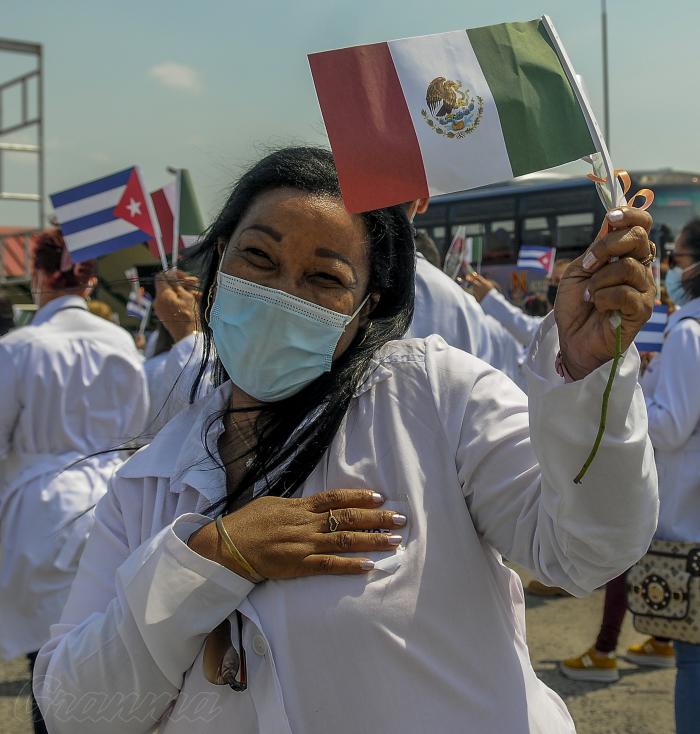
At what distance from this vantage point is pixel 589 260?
3.90 ft

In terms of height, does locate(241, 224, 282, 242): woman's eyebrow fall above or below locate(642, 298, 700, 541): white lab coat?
above

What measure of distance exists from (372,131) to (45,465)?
2815mm

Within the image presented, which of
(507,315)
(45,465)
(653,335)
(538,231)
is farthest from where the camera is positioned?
(538,231)

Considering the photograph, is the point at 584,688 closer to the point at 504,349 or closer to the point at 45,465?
the point at 504,349

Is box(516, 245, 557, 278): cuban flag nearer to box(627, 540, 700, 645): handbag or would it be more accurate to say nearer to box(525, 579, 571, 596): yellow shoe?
box(525, 579, 571, 596): yellow shoe

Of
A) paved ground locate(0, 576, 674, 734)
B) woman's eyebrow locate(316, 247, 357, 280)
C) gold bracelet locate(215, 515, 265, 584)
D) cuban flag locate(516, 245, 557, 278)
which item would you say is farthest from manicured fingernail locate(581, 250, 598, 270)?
cuban flag locate(516, 245, 557, 278)

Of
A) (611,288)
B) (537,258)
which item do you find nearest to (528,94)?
(611,288)

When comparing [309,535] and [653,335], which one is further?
[653,335]

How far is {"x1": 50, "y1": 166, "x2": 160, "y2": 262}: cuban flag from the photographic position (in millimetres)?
4625

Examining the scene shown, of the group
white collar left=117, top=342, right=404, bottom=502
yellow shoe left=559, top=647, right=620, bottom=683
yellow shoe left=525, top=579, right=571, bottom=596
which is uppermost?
white collar left=117, top=342, right=404, bottom=502

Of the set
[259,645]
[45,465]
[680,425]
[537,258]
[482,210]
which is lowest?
[537,258]

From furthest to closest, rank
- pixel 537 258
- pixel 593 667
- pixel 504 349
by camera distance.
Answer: pixel 537 258, pixel 504 349, pixel 593 667

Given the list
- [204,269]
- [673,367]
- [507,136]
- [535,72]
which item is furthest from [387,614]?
[673,367]

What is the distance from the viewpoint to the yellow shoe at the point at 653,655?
4824 millimetres
